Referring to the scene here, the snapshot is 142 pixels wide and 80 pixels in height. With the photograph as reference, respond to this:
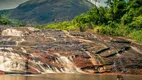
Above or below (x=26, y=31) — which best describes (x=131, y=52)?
below

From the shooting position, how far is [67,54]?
179ft

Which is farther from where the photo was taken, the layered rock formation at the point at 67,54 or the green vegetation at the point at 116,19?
the green vegetation at the point at 116,19

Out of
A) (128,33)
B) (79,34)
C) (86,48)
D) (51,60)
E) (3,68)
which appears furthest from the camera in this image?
(128,33)

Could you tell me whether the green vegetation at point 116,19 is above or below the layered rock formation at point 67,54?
above

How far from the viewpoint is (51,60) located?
5259 cm

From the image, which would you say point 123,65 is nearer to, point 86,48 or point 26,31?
point 86,48

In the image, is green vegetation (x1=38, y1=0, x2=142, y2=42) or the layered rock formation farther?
green vegetation (x1=38, y1=0, x2=142, y2=42)

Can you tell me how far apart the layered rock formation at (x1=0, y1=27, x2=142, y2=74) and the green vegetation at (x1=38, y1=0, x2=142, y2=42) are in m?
14.5

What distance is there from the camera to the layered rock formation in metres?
51.2

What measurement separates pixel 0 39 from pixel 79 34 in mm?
14072

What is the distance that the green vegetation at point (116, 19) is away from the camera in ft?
255

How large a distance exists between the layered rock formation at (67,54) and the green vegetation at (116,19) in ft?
47.4

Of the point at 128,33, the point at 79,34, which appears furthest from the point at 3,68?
the point at 128,33

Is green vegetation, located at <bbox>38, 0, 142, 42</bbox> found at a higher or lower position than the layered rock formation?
higher
